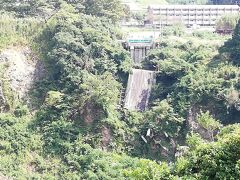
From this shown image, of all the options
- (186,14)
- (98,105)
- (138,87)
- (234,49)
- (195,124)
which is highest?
→ (186,14)

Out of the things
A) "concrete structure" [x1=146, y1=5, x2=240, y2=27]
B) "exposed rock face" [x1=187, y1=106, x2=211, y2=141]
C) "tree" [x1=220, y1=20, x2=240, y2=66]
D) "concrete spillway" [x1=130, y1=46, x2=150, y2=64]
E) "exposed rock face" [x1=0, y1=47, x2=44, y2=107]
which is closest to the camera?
"exposed rock face" [x1=187, y1=106, x2=211, y2=141]

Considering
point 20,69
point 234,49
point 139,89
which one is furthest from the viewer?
point 139,89

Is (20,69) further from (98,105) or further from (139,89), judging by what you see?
(139,89)

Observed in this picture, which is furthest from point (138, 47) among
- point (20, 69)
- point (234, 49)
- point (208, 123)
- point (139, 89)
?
point (208, 123)

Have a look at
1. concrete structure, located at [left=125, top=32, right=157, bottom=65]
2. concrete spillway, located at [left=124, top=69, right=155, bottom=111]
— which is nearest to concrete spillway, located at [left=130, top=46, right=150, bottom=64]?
concrete structure, located at [left=125, top=32, right=157, bottom=65]

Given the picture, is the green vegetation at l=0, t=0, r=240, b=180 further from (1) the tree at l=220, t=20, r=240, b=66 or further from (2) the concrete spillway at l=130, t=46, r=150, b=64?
(2) the concrete spillway at l=130, t=46, r=150, b=64

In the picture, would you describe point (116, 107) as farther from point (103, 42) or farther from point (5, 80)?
point (5, 80)

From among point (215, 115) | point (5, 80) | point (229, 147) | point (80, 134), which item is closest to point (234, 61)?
point (215, 115)
